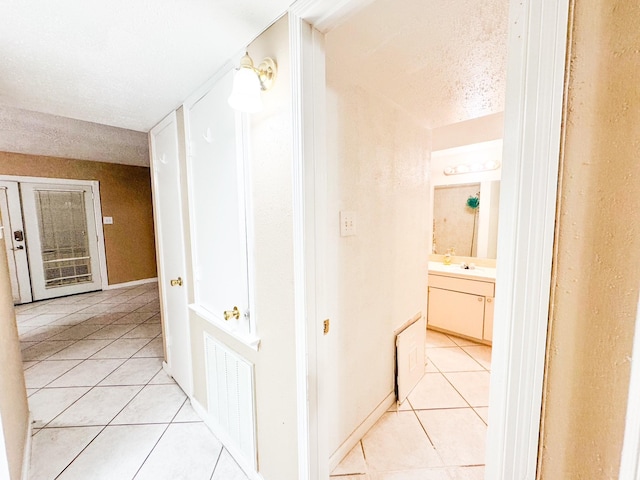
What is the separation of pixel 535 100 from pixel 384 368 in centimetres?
179

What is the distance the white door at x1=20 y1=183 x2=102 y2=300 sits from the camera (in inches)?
166

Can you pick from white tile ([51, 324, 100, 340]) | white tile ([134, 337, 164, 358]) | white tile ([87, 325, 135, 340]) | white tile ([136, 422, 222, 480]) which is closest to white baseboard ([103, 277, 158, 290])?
white tile ([51, 324, 100, 340])

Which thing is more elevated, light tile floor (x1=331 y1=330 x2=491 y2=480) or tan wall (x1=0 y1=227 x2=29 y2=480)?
tan wall (x1=0 y1=227 x2=29 y2=480)

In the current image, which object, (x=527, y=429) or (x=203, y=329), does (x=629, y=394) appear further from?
(x=203, y=329)

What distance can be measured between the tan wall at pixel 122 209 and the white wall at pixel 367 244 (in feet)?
18.0

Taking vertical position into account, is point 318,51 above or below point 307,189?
above

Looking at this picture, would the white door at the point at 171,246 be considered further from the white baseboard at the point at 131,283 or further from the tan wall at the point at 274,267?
the white baseboard at the point at 131,283

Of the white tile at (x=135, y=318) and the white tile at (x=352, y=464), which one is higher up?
the white tile at (x=135, y=318)

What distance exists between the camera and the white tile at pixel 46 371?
2.25 metres

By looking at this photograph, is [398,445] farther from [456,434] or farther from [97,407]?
[97,407]

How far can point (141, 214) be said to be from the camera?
5508 millimetres

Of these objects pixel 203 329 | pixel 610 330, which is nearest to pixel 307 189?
pixel 610 330

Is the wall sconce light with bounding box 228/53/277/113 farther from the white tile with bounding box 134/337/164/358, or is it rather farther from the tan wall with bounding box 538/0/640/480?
the white tile with bounding box 134/337/164/358

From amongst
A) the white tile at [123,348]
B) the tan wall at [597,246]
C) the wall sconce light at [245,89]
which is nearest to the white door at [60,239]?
the white tile at [123,348]
